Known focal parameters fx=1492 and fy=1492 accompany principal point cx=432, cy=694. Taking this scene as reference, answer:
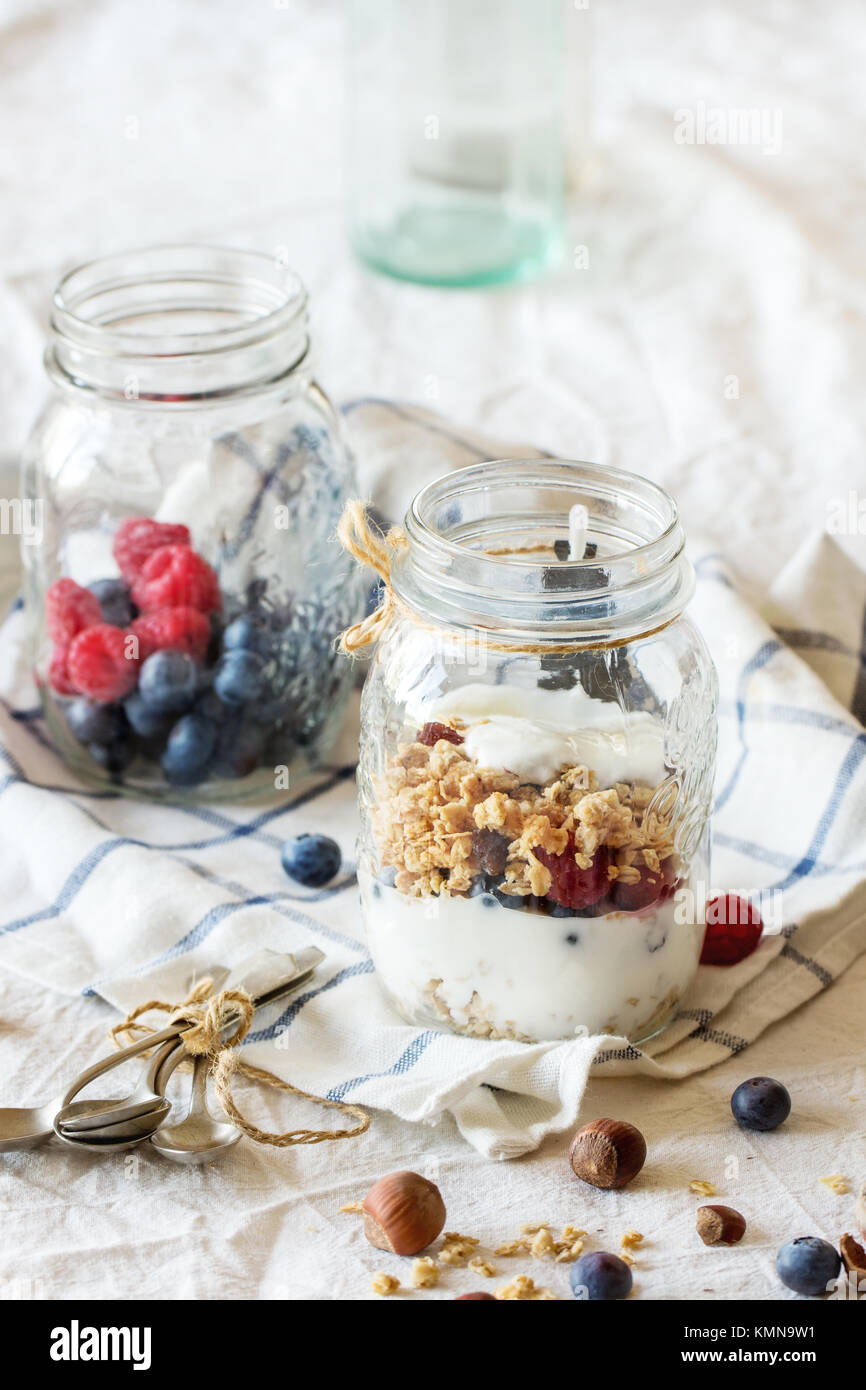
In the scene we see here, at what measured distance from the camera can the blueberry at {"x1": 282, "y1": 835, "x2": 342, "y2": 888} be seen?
1093mm

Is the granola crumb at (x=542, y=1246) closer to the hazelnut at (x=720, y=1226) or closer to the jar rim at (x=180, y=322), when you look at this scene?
the hazelnut at (x=720, y=1226)

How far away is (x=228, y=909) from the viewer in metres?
1.04

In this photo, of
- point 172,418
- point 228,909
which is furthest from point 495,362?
point 228,909

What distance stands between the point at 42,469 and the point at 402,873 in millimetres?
523

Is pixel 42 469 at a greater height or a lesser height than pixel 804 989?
greater

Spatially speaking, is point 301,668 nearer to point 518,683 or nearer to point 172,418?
point 172,418

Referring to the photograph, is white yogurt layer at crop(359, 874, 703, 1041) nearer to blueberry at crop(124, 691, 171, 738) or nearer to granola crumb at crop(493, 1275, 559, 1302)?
granola crumb at crop(493, 1275, 559, 1302)

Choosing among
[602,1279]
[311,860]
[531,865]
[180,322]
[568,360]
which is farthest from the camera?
[568,360]

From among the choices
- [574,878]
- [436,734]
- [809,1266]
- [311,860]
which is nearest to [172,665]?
[311,860]

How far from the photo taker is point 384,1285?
A: 0.76 m

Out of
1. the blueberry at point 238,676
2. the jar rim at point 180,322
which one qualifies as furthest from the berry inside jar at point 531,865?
the jar rim at point 180,322

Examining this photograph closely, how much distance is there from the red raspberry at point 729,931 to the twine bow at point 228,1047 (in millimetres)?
268

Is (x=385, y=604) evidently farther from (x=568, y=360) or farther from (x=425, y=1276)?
(x=568, y=360)

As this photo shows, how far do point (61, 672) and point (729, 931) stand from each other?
55cm
